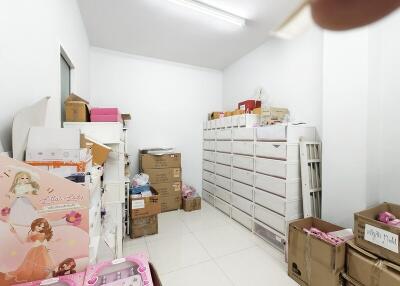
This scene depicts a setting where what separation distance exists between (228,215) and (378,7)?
3350 mm

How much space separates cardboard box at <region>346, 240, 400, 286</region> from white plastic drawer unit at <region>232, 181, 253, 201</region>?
1.32 meters

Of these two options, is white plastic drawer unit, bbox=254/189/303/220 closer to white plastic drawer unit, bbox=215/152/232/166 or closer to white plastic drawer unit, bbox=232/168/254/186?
white plastic drawer unit, bbox=232/168/254/186

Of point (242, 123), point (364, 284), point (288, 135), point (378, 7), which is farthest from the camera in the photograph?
point (242, 123)

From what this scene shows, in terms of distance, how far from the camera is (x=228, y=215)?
3.34m

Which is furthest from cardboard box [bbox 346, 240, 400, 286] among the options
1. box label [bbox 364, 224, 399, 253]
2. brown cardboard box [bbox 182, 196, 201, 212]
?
brown cardboard box [bbox 182, 196, 201, 212]

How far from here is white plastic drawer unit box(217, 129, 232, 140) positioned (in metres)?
3.29

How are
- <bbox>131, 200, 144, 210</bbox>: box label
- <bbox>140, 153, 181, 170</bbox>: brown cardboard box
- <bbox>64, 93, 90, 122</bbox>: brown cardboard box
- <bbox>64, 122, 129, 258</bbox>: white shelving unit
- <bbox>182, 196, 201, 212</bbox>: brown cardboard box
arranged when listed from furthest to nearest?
1. <bbox>182, 196, 201, 212</bbox>: brown cardboard box
2. <bbox>140, 153, 181, 170</bbox>: brown cardboard box
3. <bbox>131, 200, 144, 210</bbox>: box label
4. <bbox>64, 122, 129, 258</bbox>: white shelving unit
5. <bbox>64, 93, 90, 122</bbox>: brown cardboard box

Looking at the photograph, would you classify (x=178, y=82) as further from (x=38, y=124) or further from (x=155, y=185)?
(x=38, y=124)

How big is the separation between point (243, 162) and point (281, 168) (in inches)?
28.8

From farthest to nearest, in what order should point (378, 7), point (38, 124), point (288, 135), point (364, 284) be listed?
point (288, 135), point (364, 284), point (38, 124), point (378, 7)

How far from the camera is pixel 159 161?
11.5ft

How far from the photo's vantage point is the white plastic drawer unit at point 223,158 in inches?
130

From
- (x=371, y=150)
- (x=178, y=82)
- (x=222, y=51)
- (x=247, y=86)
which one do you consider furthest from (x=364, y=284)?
(x=178, y=82)

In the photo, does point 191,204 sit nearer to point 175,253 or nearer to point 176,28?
point 175,253
